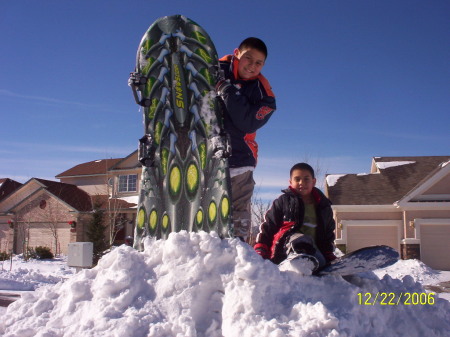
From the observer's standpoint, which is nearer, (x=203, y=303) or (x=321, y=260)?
(x=203, y=303)

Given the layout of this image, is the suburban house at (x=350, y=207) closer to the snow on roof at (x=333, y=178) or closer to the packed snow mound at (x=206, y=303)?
the snow on roof at (x=333, y=178)

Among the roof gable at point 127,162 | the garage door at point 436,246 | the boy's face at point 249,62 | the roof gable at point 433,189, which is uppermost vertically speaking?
the roof gable at point 127,162

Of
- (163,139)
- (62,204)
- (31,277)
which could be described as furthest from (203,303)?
(62,204)

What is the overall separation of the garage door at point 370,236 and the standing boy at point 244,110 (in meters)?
13.7

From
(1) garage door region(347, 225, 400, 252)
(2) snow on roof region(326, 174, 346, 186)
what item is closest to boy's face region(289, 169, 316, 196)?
(1) garage door region(347, 225, 400, 252)

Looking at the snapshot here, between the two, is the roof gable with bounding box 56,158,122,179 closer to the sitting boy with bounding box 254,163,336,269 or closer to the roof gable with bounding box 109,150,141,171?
the roof gable with bounding box 109,150,141,171

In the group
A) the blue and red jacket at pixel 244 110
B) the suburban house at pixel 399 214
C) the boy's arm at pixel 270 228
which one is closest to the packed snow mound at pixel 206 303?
the boy's arm at pixel 270 228

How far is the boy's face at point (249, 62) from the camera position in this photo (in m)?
3.22

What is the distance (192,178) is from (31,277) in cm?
819

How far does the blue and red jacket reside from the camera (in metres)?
3.18

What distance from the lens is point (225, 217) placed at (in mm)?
2969

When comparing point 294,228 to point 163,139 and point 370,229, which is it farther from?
point 370,229

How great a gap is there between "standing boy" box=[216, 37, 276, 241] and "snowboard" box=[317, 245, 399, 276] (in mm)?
772

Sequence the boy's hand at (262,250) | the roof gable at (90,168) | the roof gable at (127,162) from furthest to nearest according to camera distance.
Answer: the roof gable at (90,168) < the roof gable at (127,162) < the boy's hand at (262,250)
